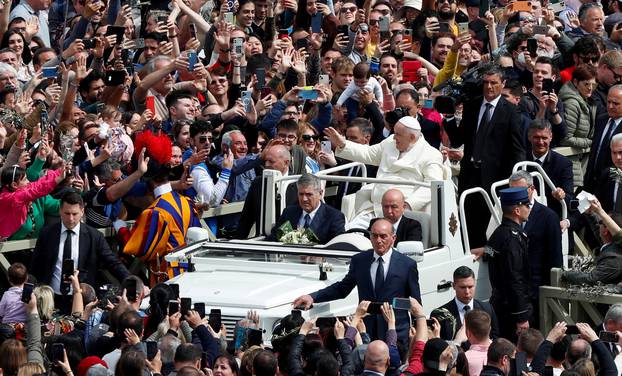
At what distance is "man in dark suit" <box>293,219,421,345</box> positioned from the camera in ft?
57.0

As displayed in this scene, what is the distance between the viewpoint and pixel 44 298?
A: 17.3 meters

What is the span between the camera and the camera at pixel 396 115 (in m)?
21.8

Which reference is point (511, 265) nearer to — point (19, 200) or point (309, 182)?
point (309, 182)

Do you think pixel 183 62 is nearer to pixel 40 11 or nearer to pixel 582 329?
pixel 40 11

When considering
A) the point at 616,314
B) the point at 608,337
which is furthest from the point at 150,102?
the point at 608,337

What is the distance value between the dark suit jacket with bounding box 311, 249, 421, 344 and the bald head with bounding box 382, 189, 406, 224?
1.09 metres

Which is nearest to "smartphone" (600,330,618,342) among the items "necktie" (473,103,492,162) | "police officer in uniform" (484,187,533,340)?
"police officer in uniform" (484,187,533,340)

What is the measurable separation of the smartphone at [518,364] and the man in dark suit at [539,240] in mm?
4161

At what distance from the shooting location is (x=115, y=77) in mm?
21531

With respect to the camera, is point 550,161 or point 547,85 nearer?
point 550,161

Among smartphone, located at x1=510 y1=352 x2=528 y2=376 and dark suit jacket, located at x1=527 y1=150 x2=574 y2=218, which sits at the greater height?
dark suit jacket, located at x1=527 y1=150 x2=574 y2=218

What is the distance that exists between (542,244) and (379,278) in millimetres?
2377

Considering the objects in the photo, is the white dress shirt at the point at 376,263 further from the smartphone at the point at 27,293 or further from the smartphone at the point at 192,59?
the smartphone at the point at 192,59

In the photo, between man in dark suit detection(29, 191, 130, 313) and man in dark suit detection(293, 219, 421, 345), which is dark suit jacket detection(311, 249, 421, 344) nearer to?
man in dark suit detection(293, 219, 421, 345)
